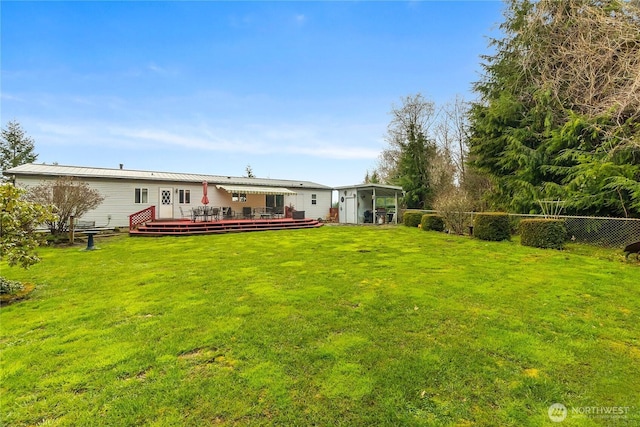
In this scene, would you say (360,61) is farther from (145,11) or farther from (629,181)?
(629,181)

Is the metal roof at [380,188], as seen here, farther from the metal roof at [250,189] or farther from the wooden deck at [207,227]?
the wooden deck at [207,227]

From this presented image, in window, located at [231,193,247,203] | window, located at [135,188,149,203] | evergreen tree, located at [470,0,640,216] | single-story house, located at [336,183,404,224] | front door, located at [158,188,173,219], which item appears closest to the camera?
evergreen tree, located at [470,0,640,216]

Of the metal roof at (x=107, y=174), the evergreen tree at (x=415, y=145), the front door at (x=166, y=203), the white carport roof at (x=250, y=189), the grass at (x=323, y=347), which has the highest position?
the evergreen tree at (x=415, y=145)

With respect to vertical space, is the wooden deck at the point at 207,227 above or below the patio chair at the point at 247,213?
below

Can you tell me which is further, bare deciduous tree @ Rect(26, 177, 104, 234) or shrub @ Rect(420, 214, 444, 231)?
shrub @ Rect(420, 214, 444, 231)

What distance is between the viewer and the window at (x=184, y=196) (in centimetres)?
1773

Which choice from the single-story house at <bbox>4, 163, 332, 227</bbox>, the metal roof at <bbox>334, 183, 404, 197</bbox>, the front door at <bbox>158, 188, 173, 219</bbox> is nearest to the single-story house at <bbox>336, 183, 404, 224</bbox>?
the metal roof at <bbox>334, 183, 404, 197</bbox>

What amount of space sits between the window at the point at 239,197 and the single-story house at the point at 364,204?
6852 millimetres

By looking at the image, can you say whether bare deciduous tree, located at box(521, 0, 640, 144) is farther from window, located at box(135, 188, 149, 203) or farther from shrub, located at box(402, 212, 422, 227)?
window, located at box(135, 188, 149, 203)

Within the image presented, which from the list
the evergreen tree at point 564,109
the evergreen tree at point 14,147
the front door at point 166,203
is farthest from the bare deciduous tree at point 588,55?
the evergreen tree at point 14,147

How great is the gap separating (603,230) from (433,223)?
6.09m

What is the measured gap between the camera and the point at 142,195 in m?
16.6

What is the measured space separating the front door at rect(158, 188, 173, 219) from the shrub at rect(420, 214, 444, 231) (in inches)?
569

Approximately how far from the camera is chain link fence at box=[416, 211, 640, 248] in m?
8.61
